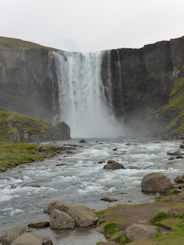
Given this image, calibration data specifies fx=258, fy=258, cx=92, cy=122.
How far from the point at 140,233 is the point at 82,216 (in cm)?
394

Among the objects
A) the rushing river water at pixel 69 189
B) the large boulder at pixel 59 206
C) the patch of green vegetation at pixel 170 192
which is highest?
the large boulder at pixel 59 206

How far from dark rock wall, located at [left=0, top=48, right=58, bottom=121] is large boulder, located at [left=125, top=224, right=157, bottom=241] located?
114m

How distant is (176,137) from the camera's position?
7581 centimetres

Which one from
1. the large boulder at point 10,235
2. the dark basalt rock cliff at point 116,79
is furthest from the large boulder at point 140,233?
the dark basalt rock cliff at point 116,79

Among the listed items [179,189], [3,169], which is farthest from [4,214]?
[3,169]

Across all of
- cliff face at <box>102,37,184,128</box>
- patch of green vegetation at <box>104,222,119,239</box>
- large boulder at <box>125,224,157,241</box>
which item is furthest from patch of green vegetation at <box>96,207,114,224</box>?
cliff face at <box>102,37,184,128</box>

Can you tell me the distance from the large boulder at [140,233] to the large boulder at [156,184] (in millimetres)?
9417

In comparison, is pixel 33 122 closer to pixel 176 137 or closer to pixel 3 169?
pixel 176 137

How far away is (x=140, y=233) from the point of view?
10.6m

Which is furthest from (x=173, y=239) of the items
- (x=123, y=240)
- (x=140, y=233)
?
(x=123, y=240)

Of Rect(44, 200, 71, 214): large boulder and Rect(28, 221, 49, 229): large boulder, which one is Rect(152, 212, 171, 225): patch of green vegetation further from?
Rect(28, 221, 49, 229): large boulder

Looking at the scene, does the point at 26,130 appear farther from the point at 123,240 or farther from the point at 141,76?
the point at 123,240

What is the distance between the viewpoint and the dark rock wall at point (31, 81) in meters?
122

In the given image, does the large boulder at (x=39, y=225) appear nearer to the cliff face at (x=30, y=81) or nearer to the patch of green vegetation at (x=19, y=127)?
the patch of green vegetation at (x=19, y=127)
